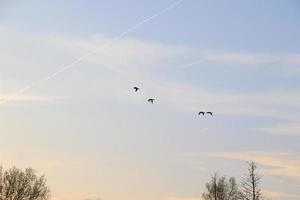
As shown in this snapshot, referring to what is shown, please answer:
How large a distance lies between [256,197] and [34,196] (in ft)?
115

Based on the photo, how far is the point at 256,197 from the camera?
66.4 m

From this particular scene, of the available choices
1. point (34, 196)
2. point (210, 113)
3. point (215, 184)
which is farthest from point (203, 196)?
point (210, 113)

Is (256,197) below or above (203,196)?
below

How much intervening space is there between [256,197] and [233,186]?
3364 cm

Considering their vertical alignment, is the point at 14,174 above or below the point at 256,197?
above

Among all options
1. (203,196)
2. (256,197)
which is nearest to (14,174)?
(203,196)

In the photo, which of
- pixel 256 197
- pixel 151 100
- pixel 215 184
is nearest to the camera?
pixel 151 100

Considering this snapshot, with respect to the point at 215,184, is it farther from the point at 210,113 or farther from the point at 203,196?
the point at 210,113

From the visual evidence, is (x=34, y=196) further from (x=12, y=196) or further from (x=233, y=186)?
(x=233, y=186)

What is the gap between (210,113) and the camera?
49.1 m

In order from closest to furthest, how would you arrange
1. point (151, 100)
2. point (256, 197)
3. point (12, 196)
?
point (151, 100) < point (256, 197) < point (12, 196)

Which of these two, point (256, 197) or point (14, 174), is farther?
point (14, 174)

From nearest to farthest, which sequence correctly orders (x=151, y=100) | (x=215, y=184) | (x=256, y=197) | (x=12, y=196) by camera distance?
(x=151, y=100) < (x=256, y=197) < (x=12, y=196) < (x=215, y=184)

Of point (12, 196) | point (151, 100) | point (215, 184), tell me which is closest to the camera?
point (151, 100)
